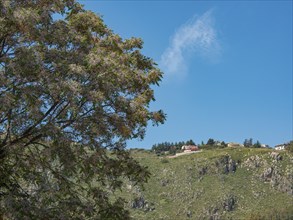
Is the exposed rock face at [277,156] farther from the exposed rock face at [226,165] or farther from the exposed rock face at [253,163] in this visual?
the exposed rock face at [226,165]

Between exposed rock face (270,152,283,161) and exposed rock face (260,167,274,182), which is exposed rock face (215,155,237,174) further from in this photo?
exposed rock face (270,152,283,161)

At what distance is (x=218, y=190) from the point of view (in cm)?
16450

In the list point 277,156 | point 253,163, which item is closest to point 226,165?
point 253,163

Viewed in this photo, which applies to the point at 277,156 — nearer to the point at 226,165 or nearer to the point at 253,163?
the point at 253,163

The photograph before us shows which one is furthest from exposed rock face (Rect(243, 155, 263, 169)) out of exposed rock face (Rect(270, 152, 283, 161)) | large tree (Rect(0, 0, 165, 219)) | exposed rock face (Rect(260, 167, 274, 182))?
large tree (Rect(0, 0, 165, 219))

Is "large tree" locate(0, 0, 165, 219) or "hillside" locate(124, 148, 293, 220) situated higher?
"hillside" locate(124, 148, 293, 220)

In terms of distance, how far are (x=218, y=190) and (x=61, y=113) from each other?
15440cm

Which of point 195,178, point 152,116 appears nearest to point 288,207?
point 195,178

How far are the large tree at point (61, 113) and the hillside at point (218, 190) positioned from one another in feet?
373

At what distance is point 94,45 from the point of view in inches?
703

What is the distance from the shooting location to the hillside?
487 feet

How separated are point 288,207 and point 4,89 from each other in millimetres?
140231

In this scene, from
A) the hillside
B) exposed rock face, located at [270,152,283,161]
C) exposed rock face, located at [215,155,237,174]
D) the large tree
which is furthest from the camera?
exposed rock face, located at [270,152,283,161]

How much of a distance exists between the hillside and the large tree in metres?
114
